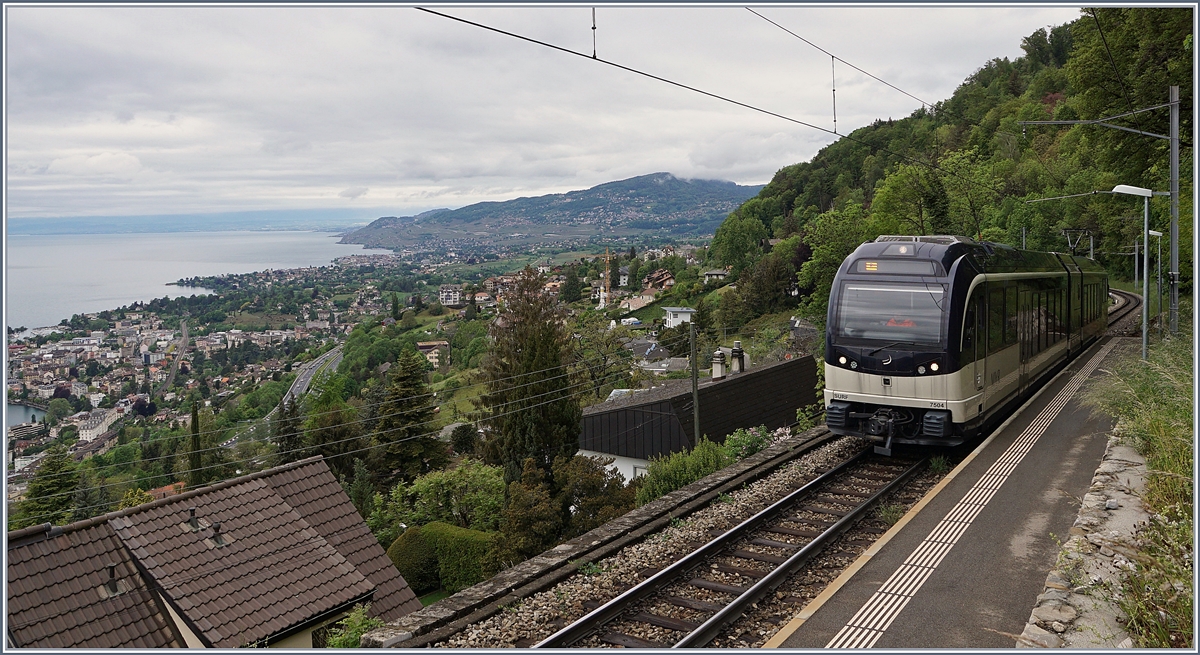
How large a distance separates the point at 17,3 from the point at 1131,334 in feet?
101

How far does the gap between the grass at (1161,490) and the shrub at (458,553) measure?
15.3 metres

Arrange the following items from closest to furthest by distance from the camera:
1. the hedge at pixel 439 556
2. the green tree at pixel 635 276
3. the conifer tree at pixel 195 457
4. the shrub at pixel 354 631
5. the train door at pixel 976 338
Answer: the shrub at pixel 354 631, the train door at pixel 976 338, the hedge at pixel 439 556, the conifer tree at pixel 195 457, the green tree at pixel 635 276

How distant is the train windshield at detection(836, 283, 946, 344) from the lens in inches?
402

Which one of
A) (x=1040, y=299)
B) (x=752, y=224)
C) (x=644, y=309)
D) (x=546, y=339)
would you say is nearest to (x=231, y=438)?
(x=546, y=339)

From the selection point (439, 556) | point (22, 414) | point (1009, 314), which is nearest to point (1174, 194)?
point (1009, 314)

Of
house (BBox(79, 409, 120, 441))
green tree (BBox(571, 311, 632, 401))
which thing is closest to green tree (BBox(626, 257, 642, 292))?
green tree (BBox(571, 311, 632, 401))

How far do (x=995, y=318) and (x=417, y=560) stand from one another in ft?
55.9

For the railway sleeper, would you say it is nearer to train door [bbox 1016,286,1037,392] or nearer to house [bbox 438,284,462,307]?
train door [bbox 1016,286,1037,392]

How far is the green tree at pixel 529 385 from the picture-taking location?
99.1 feet

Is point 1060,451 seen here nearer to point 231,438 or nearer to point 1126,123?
point 1126,123

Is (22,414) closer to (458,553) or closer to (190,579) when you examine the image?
(190,579)

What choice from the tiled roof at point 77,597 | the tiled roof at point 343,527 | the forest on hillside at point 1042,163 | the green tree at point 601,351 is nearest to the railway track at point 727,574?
the tiled roof at point 343,527

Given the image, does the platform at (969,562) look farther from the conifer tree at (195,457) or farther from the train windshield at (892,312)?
the conifer tree at (195,457)

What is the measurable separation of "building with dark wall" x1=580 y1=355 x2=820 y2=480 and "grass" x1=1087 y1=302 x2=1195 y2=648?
13839 mm
